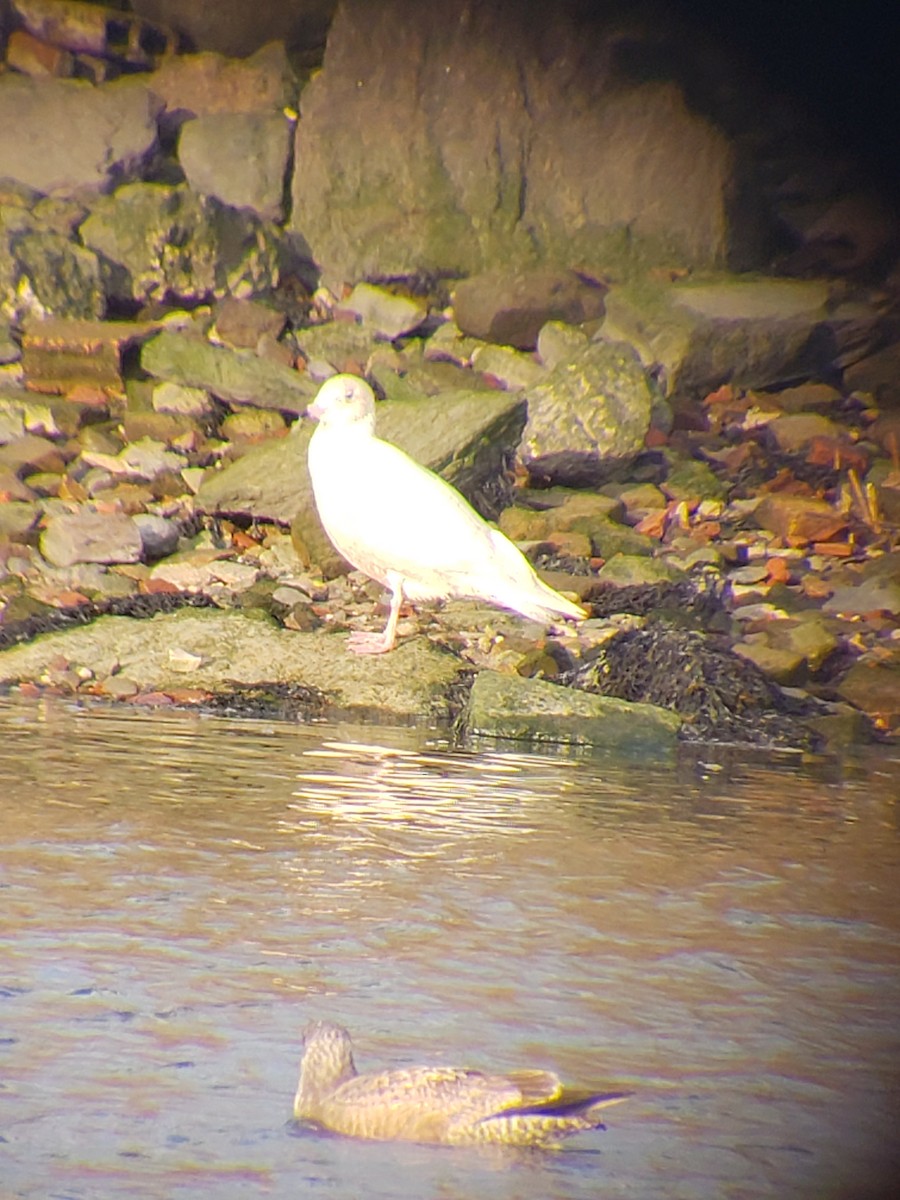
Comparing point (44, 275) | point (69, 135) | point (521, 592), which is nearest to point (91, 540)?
point (521, 592)

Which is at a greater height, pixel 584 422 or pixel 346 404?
pixel 584 422

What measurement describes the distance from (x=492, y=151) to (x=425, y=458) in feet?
12.4

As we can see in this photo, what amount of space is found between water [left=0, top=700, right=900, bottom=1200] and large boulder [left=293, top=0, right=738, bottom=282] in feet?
21.7

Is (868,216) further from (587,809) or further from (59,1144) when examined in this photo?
(59,1144)

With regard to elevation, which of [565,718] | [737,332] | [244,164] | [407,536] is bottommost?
[565,718]

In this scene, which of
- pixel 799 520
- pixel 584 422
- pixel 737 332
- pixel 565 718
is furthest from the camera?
pixel 737 332

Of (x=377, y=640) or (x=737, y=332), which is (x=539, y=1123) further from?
(x=737, y=332)

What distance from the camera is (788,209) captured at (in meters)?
9.32

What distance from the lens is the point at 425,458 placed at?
19.6ft

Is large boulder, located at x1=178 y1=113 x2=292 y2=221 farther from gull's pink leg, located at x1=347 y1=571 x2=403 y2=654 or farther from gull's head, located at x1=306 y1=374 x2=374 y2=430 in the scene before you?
gull's pink leg, located at x1=347 y1=571 x2=403 y2=654

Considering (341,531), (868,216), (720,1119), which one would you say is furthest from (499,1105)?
(868,216)

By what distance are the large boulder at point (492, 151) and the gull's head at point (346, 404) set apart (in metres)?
4.23

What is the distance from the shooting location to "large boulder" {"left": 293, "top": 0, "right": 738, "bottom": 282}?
891cm

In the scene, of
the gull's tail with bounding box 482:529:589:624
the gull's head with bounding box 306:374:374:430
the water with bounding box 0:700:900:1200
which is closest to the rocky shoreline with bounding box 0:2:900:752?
the gull's tail with bounding box 482:529:589:624
